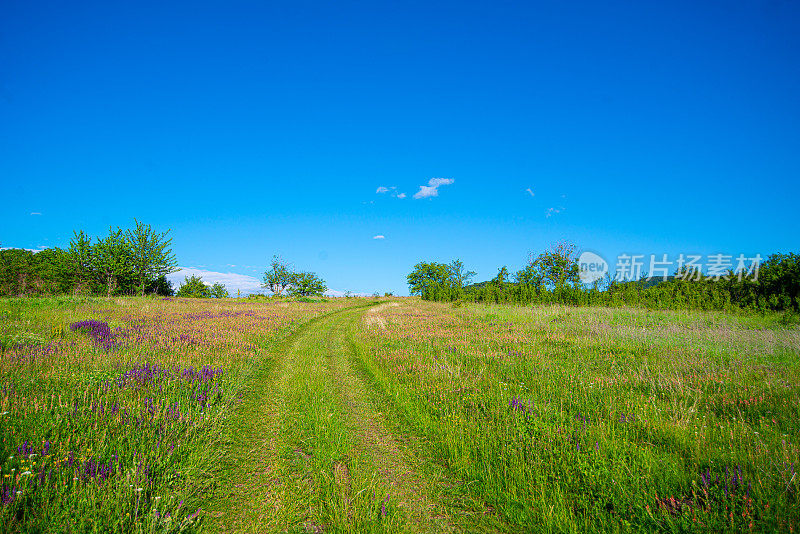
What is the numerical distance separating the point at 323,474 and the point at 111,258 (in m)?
62.5

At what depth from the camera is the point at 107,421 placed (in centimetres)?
518

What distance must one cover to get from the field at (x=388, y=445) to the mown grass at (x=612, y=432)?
4 centimetres

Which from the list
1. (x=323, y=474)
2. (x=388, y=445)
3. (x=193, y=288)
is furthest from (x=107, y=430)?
(x=193, y=288)

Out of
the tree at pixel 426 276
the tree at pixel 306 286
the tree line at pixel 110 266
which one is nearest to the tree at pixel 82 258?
the tree line at pixel 110 266

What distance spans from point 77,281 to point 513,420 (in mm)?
71181

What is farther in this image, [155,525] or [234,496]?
[234,496]

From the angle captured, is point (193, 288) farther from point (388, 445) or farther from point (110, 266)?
point (388, 445)

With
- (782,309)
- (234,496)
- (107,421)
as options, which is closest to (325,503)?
(234,496)

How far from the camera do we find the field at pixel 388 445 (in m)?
3.57

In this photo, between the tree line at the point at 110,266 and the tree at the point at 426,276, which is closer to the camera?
the tree line at the point at 110,266

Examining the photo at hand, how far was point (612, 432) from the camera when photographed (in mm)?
5258

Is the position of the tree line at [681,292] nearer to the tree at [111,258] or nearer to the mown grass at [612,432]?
the mown grass at [612,432]

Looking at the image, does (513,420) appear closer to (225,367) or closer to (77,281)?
(225,367)

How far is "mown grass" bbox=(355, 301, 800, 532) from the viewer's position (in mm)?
3701
